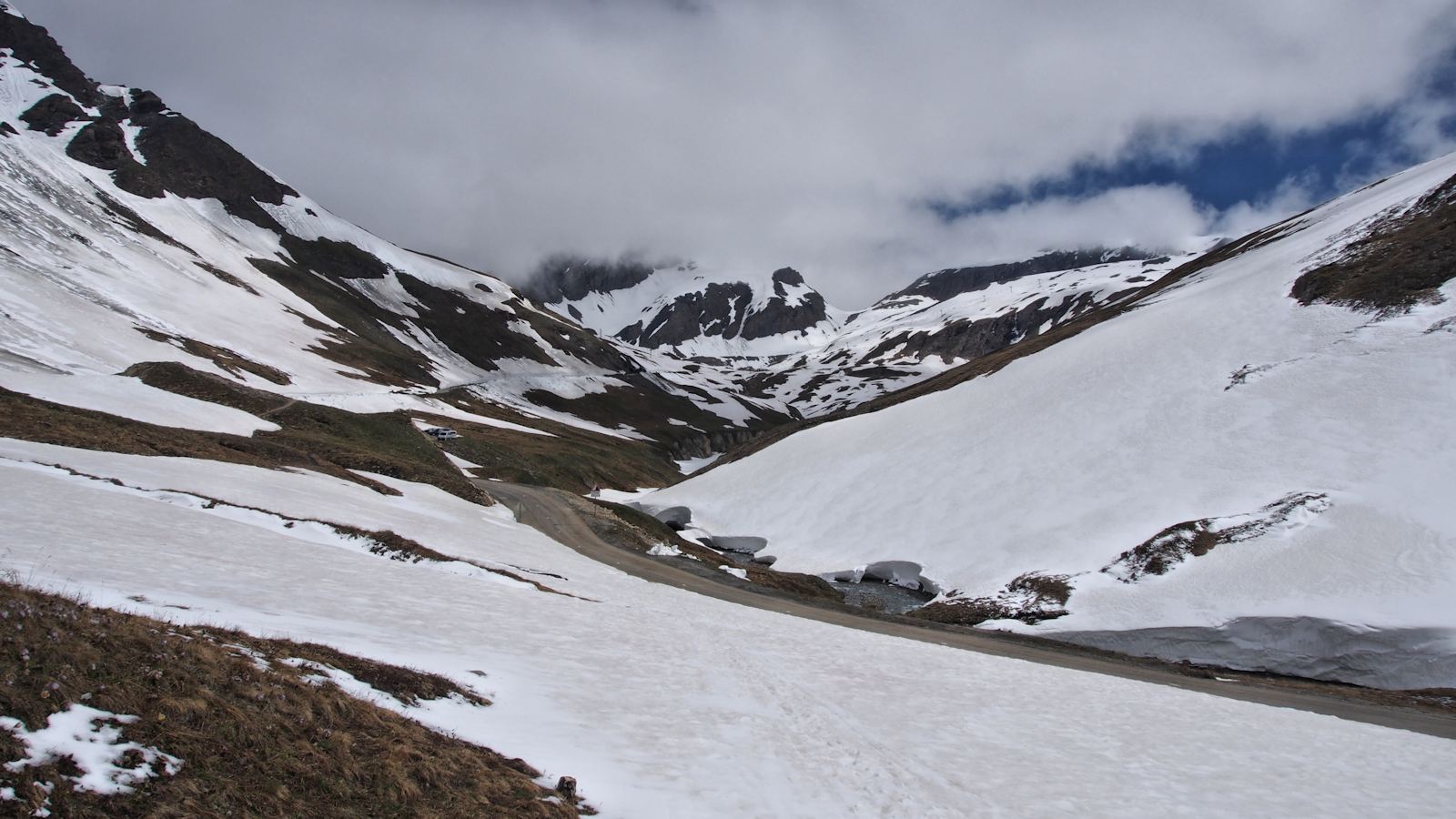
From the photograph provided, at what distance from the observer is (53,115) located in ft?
481

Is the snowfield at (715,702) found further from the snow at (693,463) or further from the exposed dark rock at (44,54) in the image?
the exposed dark rock at (44,54)

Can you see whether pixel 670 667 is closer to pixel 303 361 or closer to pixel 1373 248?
pixel 1373 248

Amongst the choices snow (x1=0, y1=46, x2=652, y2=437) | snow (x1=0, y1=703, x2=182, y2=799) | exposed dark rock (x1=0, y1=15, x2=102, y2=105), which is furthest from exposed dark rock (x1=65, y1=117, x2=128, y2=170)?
snow (x1=0, y1=703, x2=182, y2=799)

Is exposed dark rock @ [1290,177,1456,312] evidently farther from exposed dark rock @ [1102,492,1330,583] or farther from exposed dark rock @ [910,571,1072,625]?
exposed dark rock @ [910,571,1072,625]

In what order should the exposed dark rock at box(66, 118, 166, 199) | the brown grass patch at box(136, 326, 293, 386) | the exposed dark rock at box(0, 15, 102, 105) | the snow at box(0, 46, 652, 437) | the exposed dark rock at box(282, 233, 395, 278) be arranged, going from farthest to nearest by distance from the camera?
the exposed dark rock at box(282, 233, 395, 278)
the exposed dark rock at box(0, 15, 102, 105)
the exposed dark rock at box(66, 118, 166, 199)
the brown grass patch at box(136, 326, 293, 386)
the snow at box(0, 46, 652, 437)

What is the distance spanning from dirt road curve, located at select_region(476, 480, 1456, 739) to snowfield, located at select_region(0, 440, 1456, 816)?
3.46 metres

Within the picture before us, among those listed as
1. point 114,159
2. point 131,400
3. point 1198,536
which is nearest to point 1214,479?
point 1198,536

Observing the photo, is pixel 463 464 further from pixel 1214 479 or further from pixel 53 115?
pixel 53 115

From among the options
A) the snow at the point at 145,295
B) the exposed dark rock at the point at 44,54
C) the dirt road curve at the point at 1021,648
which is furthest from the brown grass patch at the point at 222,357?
the exposed dark rock at the point at 44,54

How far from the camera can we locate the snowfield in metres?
10.7

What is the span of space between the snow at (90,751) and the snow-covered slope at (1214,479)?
3252 cm

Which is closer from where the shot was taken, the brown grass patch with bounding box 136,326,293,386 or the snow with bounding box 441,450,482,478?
the brown grass patch with bounding box 136,326,293,386

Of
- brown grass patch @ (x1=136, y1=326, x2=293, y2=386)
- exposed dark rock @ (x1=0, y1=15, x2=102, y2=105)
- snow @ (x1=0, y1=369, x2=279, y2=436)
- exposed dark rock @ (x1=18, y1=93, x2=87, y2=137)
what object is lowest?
snow @ (x1=0, y1=369, x2=279, y2=436)

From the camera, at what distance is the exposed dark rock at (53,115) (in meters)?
143
